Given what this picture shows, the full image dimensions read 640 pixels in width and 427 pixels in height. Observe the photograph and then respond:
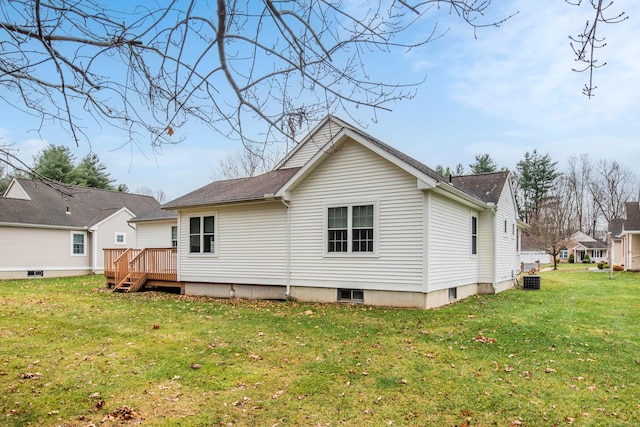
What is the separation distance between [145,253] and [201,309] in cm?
633

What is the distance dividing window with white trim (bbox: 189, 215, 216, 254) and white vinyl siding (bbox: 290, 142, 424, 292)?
12.1 feet

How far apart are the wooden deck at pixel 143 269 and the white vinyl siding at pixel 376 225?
19.4 ft

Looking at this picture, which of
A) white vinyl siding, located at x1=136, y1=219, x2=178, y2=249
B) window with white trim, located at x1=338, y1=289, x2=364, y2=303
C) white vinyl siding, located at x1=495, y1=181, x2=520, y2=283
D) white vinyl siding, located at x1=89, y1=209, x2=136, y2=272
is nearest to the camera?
window with white trim, located at x1=338, y1=289, x2=364, y2=303

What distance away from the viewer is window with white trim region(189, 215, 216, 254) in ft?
48.6

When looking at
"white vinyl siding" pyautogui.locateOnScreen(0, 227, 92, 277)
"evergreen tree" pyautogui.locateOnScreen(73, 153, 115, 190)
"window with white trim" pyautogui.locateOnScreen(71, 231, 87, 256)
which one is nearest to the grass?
"white vinyl siding" pyautogui.locateOnScreen(0, 227, 92, 277)

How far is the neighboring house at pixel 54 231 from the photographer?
22.4 m

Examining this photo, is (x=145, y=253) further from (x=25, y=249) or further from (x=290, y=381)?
(x=290, y=381)

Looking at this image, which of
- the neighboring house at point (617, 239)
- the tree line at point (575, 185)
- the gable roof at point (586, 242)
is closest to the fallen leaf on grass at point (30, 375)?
the neighboring house at point (617, 239)

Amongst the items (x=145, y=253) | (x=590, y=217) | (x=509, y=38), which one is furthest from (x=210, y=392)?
(x=590, y=217)

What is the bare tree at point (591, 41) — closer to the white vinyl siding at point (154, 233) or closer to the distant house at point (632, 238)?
the white vinyl siding at point (154, 233)

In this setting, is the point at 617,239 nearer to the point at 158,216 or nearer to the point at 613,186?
the point at 613,186

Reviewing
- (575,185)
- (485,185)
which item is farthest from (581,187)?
(485,185)

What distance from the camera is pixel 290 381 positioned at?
5.60m

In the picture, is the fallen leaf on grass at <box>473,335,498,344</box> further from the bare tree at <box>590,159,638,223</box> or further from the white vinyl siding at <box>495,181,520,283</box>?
the bare tree at <box>590,159,638,223</box>
